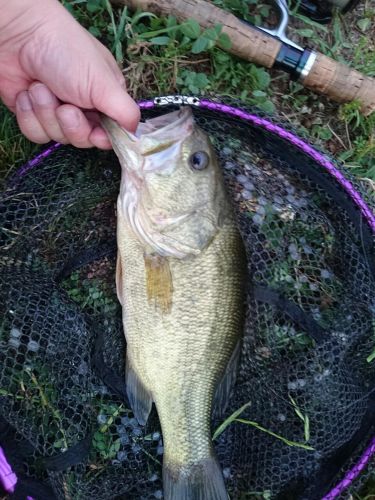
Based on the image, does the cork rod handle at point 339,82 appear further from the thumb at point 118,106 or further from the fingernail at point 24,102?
the fingernail at point 24,102

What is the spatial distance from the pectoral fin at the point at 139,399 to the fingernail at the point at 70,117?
99cm

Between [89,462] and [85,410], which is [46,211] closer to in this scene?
[85,410]

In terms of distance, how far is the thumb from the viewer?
6.87 feet

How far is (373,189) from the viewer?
291 cm

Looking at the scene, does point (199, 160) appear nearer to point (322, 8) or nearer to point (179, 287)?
point (179, 287)

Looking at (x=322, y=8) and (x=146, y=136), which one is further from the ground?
(x=322, y=8)

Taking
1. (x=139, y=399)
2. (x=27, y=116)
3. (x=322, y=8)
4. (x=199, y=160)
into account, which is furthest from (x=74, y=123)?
(x=322, y=8)

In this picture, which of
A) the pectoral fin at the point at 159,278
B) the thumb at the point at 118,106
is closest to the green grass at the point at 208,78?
the pectoral fin at the point at 159,278

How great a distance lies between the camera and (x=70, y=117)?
7.11ft

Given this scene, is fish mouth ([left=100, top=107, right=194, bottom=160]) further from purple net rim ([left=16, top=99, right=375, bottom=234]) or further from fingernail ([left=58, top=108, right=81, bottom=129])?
purple net rim ([left=16, top=99, right=375, bottom=234])

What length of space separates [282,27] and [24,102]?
4.17 feet

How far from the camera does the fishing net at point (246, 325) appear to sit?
241 centimetres

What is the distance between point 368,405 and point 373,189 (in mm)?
1038

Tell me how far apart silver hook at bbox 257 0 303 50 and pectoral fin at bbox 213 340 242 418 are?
1399 mm
